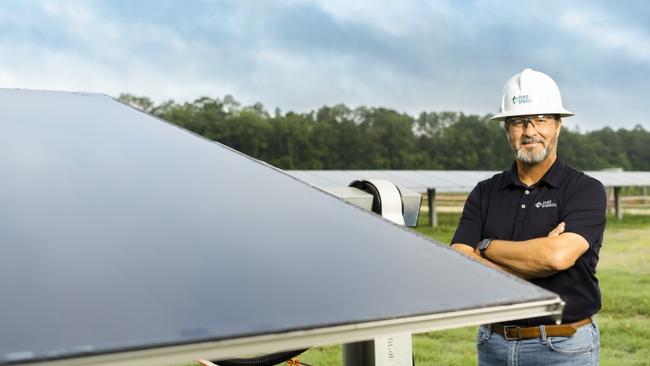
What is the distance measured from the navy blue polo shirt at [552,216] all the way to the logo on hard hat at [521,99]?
0.88ft

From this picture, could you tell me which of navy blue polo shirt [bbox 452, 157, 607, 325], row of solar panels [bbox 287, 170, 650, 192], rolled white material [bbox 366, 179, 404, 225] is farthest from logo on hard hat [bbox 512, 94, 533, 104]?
row of solar panels [bbox 287, 170, 650, 192]

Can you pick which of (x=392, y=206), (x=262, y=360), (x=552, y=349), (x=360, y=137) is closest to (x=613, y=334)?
(x=262, y=360)

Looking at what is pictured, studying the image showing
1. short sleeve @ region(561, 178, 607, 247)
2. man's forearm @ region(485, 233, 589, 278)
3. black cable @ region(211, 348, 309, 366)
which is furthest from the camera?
black cable @ region(211, 348, 309, 366)

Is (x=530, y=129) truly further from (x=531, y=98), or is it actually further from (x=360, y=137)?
(x=360, y=137)

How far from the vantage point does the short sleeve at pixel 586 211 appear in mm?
2670

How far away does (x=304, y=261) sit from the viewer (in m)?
1.30

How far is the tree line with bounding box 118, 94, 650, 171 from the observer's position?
174 ft

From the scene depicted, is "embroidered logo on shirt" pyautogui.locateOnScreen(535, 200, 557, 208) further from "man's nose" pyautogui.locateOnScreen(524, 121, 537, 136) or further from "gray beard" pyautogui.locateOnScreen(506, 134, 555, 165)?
"man's nose" pyautogui.locateOnScreen(524, 121, 537, 136)

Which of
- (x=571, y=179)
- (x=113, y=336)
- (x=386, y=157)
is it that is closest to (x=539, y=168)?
(x=571, y=179)

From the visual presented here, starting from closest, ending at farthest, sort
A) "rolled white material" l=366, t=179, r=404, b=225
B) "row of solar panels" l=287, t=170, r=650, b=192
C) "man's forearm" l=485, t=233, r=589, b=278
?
1. "rolled white material" l=366, t=179, r=404, b=225
2. "man's forearm" l=485, t=233, r=589, b=278
3. "row of solar panels" l=287, t=170, r=650, b=192

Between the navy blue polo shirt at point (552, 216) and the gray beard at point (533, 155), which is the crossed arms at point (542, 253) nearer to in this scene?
the navy blue polo shirt at point (552, 216)

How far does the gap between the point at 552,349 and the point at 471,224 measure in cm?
57

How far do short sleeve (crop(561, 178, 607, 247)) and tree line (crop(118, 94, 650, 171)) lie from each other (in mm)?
46374

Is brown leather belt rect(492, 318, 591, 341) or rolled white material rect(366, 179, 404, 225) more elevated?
rolled white material rect(366, 179, 404, 225)
